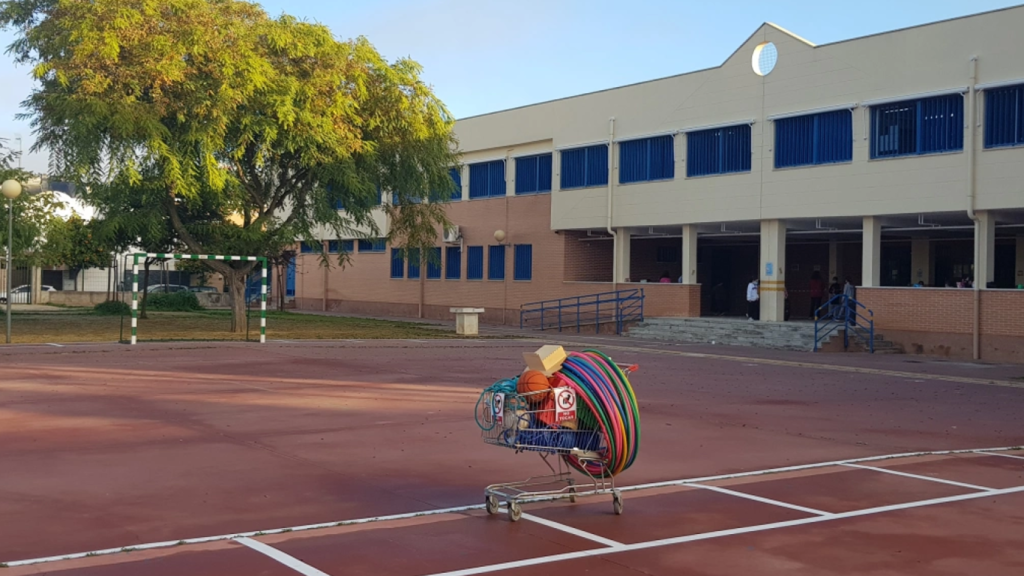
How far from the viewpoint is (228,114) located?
27953 millimetres

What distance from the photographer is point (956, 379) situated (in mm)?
21875

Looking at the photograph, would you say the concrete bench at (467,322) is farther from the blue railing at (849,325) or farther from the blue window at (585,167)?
the blue railing at (849,325)

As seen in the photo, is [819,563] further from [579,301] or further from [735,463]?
[579,301]

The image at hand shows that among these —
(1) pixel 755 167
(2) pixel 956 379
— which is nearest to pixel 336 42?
(1) pixel 755 167

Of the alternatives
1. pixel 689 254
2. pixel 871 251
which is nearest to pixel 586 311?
pixel 689 254

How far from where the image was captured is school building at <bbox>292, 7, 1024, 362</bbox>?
28.2 m

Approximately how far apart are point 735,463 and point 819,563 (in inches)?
160

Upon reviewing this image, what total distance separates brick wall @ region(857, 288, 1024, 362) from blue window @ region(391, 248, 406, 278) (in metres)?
25.0

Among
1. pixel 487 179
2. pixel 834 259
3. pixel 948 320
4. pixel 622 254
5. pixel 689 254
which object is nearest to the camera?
pixel 948 320

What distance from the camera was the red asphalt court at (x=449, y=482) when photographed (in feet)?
22.7

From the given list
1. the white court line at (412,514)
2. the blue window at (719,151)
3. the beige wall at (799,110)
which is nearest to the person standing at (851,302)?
the beige wall at (799,110)

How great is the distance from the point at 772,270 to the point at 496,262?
14.7 meters

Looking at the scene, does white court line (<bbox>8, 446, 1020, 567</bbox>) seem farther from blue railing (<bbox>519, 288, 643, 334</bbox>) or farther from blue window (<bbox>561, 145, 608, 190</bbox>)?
blue window (<bbox>561, 145, 608, 190</bbox>)

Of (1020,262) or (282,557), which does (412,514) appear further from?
(1020,262)
